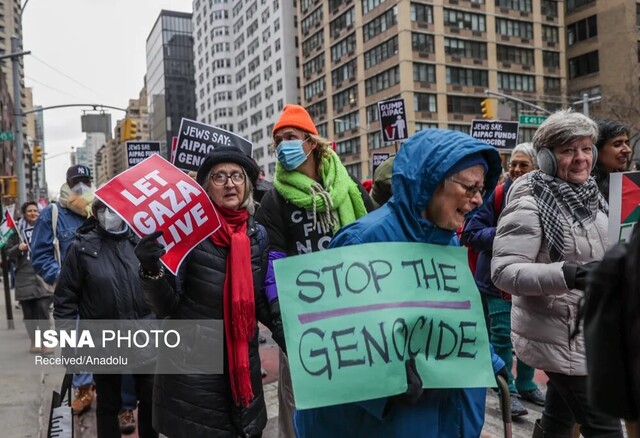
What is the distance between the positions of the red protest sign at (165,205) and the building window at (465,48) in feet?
195

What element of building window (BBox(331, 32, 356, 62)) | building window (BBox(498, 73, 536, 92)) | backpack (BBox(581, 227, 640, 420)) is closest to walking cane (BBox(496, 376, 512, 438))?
backpack (BBox(581, 227, 640, 420))

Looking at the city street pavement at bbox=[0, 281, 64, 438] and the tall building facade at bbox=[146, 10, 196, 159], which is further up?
the tall building facade at bbox=[146, 10, 196, 159]

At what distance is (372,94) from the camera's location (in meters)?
61.8

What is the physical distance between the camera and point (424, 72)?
57.7 meters

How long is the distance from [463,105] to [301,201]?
5863 cm

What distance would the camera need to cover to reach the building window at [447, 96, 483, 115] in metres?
58.4

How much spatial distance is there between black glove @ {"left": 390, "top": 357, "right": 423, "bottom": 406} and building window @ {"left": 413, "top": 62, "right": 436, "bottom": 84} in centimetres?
5767

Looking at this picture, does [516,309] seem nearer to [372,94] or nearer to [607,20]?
[372,94]

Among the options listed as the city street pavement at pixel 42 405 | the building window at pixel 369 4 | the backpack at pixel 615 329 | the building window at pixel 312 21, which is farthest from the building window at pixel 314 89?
the backpack at pixel 615 329

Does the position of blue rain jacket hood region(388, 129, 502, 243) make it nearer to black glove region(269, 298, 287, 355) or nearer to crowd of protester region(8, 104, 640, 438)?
crowd of protester region(8, 104, 640, 438)

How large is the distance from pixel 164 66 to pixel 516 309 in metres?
123

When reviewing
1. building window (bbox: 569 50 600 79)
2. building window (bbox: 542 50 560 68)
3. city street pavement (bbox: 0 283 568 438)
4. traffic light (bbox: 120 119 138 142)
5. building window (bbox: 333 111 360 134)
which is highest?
building window (bbox: 542 50 560 68)

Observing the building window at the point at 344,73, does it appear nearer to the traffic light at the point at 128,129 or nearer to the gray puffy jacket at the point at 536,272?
the traffic light at the point at 128,129

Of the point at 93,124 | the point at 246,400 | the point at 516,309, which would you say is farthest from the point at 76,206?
the point at 93,124
